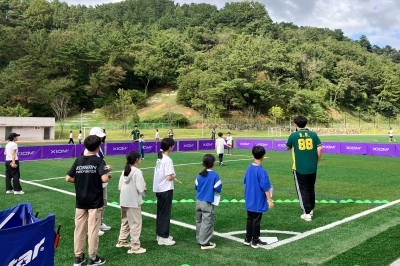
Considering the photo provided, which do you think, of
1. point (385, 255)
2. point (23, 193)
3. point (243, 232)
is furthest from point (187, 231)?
point (23, 193)

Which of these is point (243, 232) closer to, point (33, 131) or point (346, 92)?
A: point (33, 131)

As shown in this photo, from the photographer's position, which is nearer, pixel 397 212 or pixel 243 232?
pixel 243 232

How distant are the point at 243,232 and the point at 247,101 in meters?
70.5

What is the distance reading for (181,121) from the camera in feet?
220

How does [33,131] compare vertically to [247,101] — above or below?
below

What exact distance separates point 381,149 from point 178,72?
6644 centimetres

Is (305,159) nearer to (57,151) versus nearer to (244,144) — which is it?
(57,151)

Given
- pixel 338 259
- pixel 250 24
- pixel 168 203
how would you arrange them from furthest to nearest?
pixel 250 24 → pixel 168 203 → pixel 338 259

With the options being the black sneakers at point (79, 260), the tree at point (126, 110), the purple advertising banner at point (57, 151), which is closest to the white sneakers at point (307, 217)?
the black sneakers at point (79, 260)

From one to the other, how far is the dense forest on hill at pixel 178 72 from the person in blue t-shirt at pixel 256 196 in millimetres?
55297

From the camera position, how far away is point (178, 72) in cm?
8625

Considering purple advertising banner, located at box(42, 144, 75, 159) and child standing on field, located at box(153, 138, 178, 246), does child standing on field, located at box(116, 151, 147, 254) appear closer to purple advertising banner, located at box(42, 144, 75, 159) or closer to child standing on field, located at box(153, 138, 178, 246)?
child standing on field, located at box(153, 138, 178, 246)

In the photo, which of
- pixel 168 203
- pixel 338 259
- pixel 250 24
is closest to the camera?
pixel 338 259

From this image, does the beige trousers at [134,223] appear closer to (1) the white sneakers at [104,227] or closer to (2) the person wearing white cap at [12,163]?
(1) the white sneakers at [104,227]
